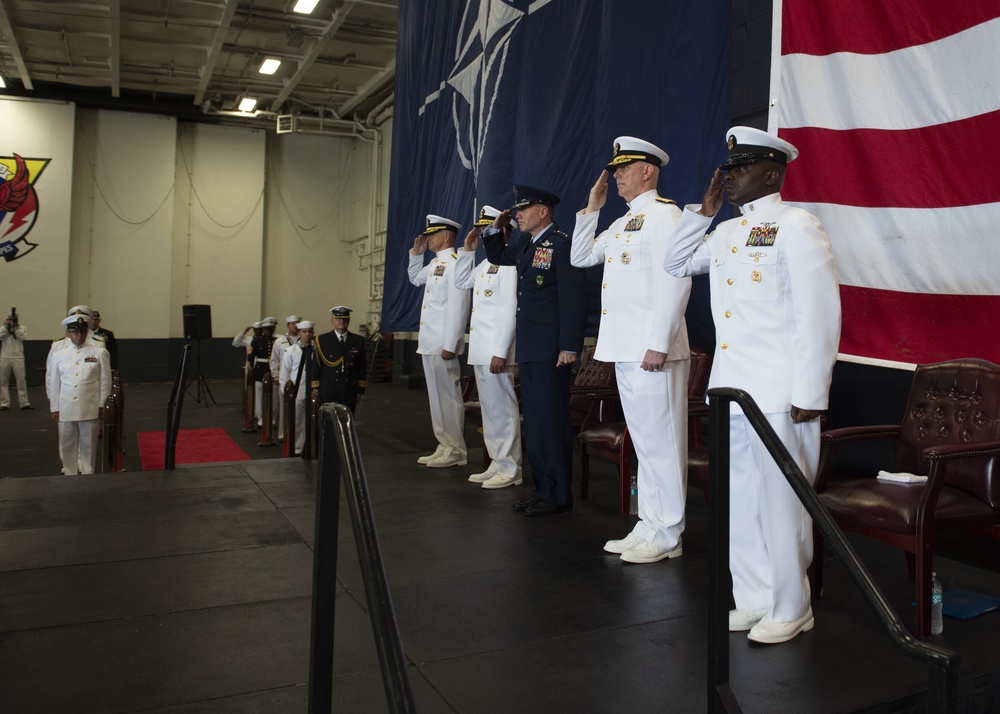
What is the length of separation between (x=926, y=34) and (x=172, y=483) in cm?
420

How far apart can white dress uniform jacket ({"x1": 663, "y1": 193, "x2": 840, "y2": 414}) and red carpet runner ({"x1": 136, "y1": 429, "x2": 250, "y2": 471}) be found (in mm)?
5944

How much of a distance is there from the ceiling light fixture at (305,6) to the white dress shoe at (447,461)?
Result: 26.5ft

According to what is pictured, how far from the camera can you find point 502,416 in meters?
4.55

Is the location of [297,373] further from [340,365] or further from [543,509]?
[543,509]

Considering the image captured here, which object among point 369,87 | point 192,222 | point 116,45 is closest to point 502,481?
point 116,45

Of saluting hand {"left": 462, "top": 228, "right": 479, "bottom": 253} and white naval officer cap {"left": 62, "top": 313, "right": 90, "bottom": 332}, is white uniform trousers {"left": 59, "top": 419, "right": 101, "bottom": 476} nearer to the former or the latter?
white naval officer cap {"left": 62, "top": 313, "right": 90, "bottom": 332}

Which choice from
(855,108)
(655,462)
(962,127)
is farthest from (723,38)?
(655,462)

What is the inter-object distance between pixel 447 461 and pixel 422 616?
2.74 m

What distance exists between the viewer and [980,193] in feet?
A: 9.56

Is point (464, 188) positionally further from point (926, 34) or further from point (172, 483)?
point (926, 34)

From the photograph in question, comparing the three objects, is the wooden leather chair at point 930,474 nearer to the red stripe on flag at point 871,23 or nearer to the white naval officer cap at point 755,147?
the white naval officer cap at point 755,147

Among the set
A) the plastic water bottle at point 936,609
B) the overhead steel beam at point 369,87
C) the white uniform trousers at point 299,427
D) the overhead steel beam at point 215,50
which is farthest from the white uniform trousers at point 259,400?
the plastic water bottle at point 936,609

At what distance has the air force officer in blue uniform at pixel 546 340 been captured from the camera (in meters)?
3.84

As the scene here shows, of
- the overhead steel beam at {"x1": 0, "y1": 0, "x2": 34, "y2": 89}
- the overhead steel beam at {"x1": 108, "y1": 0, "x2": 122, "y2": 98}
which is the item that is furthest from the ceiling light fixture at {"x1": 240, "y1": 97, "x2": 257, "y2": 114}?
the overhead steel beam at {"x1": 0, "y1": 0, "x2": 34, "y2": 89}
